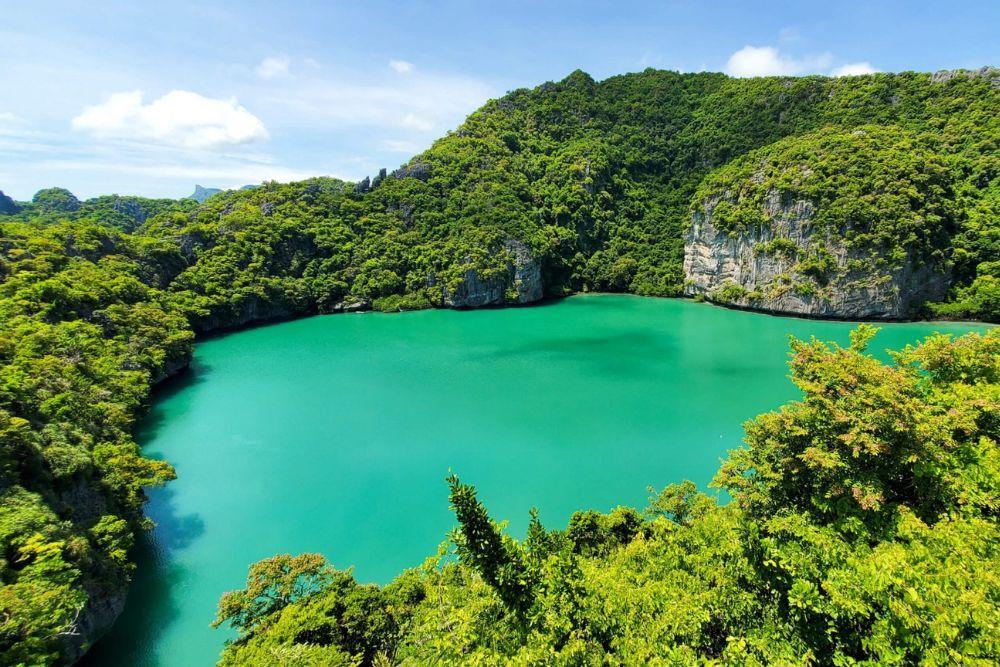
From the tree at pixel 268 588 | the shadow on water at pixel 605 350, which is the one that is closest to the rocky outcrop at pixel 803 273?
the shadow on water at pixel 605 350

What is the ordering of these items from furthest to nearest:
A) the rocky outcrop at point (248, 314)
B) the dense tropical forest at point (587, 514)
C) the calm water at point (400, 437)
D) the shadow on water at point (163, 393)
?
1. the rocky outcrop at point (248, 314)
2. the shadow on water at point (163, 393)
3. the calm water at point (400, 437)
4. the dense tropical forest at point (587, 514)

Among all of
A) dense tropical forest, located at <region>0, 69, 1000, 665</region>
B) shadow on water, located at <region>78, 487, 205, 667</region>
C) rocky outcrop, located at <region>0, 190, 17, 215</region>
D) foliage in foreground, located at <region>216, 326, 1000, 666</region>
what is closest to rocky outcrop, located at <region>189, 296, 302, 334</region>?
dense tropical forest, located at <region>0, 69, 1000, 665</region>

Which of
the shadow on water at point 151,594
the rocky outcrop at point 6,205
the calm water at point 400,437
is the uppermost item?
the rocky outcrop at point 6,205

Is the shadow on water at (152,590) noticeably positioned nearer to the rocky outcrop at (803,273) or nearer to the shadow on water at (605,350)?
the shadow on water at (605,350)

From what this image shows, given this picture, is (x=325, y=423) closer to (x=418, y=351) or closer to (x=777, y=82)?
(x=418, y=351)

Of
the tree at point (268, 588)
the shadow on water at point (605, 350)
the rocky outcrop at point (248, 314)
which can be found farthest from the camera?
the rocky outcrop at point (248, 314)

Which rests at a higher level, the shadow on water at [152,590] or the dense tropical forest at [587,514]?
the dense tropical forest at [587,514]

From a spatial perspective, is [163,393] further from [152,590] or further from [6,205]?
[6,205]
